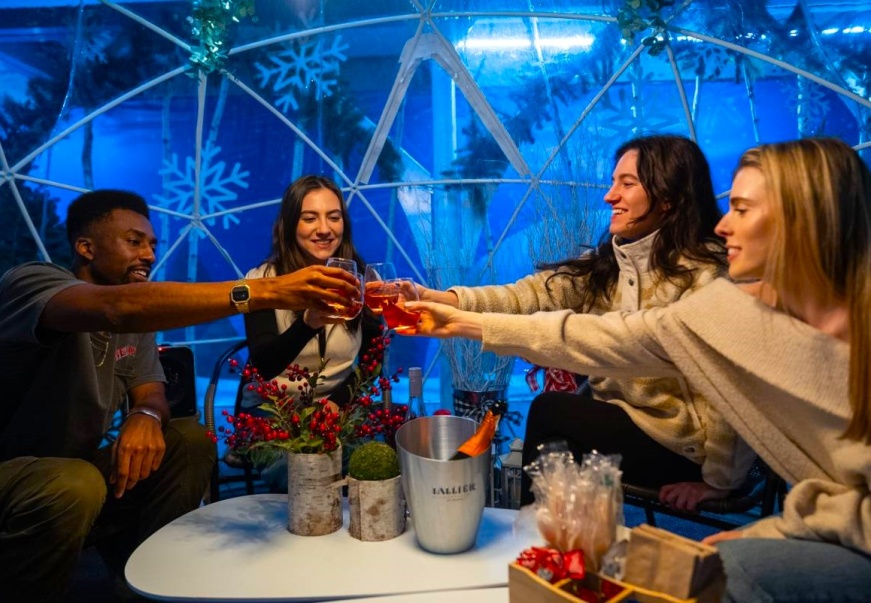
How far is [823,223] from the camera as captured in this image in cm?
158

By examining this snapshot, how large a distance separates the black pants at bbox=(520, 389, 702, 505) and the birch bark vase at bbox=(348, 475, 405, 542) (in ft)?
2.03

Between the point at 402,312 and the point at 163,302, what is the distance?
28.1 inches

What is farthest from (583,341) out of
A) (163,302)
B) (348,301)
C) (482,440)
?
(163,302)

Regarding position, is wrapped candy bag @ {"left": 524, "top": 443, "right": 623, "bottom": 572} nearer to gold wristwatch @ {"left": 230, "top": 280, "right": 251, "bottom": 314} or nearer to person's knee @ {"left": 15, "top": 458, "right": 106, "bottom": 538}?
gold wristwatch @ {"left": 230, "top": 280, "right": 251, "bottom": 314}

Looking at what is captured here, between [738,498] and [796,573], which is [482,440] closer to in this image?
[796,573]

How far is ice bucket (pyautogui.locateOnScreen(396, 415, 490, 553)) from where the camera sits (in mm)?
1835

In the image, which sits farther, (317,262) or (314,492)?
(317,262)

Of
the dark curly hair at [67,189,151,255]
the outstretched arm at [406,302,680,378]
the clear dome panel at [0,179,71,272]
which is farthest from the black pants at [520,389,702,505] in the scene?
the clear dome panel at [0,179,71,272]

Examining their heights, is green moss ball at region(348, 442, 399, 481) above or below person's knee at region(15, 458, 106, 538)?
above

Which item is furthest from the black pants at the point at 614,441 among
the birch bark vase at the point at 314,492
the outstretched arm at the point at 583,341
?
the birch bark vase at the point at 314,492

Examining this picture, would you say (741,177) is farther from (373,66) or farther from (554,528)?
(373,66)

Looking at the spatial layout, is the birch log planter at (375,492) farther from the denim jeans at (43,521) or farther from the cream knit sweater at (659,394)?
the denim jeans at (43,521)

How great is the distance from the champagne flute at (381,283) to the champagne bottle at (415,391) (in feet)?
1.38

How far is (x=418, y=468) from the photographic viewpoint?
72.5 inches
